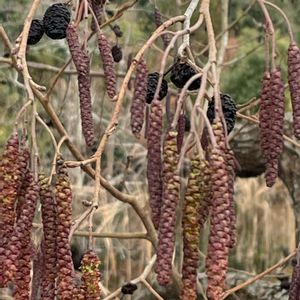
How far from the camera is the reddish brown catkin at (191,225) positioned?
0.99 meters

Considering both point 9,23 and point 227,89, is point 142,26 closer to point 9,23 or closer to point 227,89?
point 227,89

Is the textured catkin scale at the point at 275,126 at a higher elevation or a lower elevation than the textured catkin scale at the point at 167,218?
higher

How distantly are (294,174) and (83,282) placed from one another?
208 cm

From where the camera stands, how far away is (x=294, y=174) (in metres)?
3.09

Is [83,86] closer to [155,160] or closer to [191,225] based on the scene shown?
[155,160]

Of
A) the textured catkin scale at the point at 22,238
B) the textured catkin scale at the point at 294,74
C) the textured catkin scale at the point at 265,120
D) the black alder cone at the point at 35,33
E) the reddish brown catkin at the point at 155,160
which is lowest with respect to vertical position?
the textured catkin scale at the point at 22,238

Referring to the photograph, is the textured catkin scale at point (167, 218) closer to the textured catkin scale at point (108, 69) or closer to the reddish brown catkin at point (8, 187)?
the reddish brown catkin at point (8, 187)

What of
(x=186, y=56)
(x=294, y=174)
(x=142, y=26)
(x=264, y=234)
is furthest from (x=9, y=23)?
(x=186, y=56)

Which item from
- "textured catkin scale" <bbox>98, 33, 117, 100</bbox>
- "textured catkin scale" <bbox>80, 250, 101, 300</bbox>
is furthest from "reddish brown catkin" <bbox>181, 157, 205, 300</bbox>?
"textured catkin scale" <bbox>98, 33, 117, 100</bbox>

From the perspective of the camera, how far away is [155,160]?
1092 millimetres

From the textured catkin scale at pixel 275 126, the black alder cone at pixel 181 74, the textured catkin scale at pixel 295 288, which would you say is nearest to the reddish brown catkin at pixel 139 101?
the black alder cone at pixel 181 74

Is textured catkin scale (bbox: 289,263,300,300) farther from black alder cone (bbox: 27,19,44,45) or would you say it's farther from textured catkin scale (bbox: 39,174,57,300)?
black alder cone (bbox: 27,19,44,45)

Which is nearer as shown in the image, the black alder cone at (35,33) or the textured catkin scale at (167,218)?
the textured catkin scale at (167,218)

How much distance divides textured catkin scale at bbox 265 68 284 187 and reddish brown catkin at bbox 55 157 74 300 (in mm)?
276
